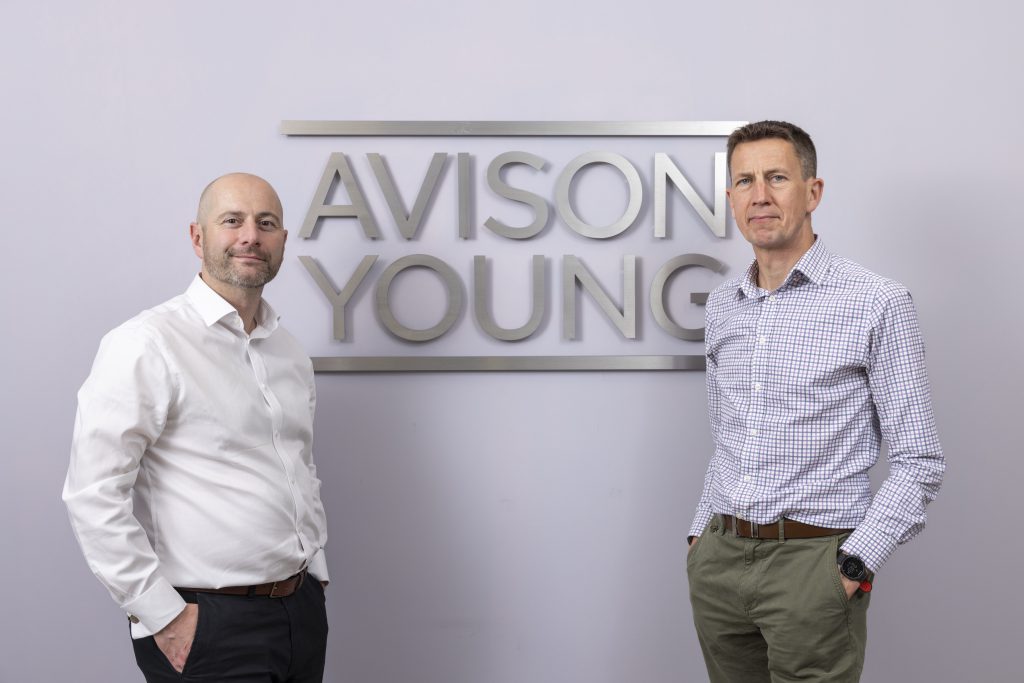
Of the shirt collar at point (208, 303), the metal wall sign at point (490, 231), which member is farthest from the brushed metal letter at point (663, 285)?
the shirt collar at point (208, 303)

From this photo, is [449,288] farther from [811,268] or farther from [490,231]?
[811,268]

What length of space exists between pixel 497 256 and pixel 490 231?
0.07 meters

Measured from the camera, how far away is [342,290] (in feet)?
7.93

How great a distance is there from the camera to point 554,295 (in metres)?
2.46

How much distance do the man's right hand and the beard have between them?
0.66m

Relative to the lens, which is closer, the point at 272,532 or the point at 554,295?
the point at 272,532

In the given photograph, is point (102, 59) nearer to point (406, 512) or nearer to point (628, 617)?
point (406, 512)

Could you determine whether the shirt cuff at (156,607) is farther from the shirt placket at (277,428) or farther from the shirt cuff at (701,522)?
the shirt cuff at (701,522)

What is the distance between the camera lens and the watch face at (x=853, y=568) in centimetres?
165

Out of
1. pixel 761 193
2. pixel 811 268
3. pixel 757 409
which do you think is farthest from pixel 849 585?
pixel 761 193

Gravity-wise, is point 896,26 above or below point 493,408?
above

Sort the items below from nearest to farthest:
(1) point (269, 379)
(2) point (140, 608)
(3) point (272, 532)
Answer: (2) point (140, 608)
(3) point (272, 532)
(1) point (269, 379)

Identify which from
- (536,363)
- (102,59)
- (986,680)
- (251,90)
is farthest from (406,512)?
(986,680)

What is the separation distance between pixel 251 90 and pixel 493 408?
112 cm
